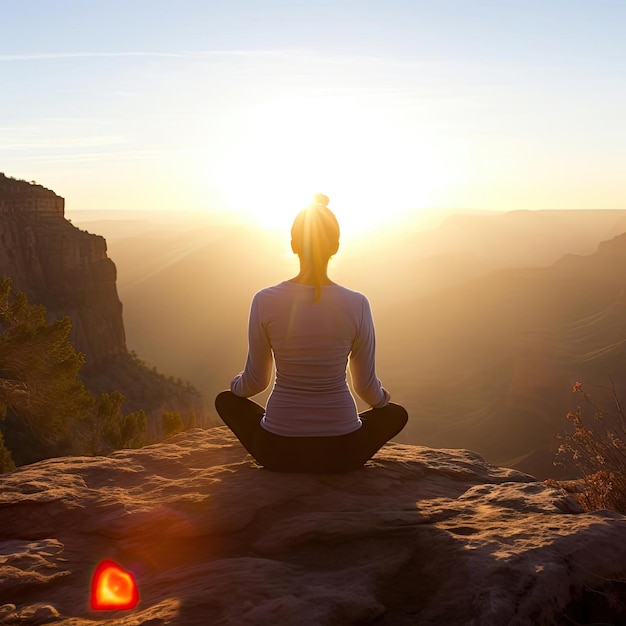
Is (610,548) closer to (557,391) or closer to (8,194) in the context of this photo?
(8,194)

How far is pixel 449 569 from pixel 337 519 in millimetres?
805

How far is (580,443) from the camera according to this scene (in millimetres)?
5691

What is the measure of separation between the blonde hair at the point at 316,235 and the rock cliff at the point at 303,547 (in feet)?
4.86

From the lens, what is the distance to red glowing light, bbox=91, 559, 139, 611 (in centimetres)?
325

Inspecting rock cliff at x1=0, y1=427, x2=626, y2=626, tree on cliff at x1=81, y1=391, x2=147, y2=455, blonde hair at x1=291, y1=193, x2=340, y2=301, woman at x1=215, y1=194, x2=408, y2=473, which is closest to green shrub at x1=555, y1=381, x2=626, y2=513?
rock cliff at x1=0, y1=427, x2=626, y2=626

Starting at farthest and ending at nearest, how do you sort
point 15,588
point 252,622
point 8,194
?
point 8,194 → point 15,588 → point 252,622

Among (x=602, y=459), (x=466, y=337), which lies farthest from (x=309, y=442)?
(x=466, y=337)

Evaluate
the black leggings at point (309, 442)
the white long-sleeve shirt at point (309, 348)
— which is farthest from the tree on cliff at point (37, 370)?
the white long-sleeve shirt at point (309, 348)

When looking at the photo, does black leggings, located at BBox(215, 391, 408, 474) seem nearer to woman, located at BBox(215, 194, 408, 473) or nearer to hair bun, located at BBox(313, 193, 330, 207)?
woman, located at BBox(215, 194, 408, 473)

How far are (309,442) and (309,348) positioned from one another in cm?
69

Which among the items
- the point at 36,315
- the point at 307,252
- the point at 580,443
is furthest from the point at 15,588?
the point at 36,315

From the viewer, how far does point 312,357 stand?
173 inches

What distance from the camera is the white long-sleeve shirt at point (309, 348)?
14.4 ft

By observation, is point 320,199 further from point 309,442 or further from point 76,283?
point 76,283
